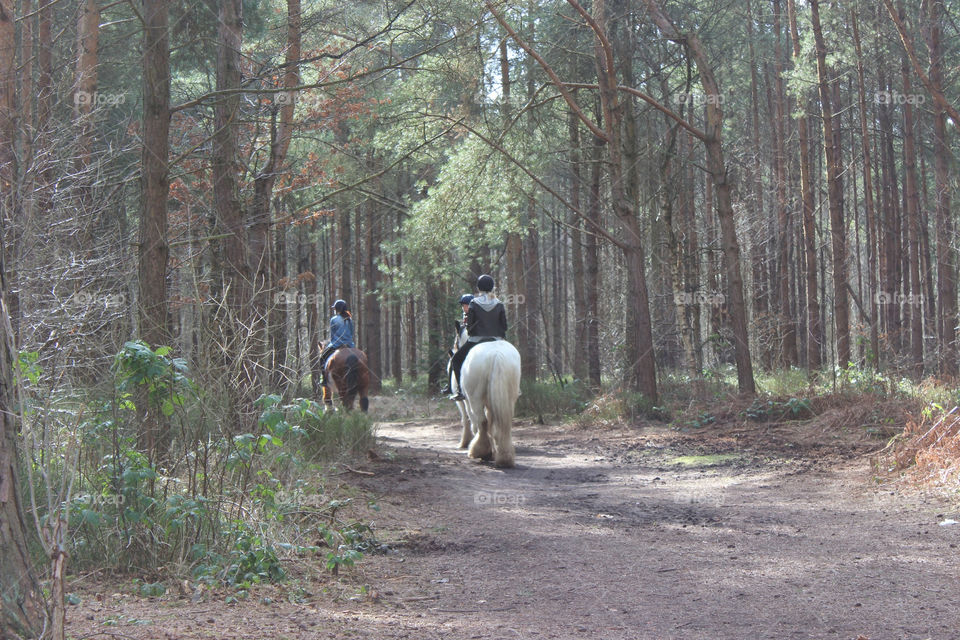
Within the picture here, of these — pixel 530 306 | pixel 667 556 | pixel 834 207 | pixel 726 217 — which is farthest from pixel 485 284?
pixel 530 306

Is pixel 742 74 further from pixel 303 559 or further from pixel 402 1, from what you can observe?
pixel 303 559

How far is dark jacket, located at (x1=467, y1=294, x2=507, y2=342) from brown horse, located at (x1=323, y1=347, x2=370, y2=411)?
A: 3.89m

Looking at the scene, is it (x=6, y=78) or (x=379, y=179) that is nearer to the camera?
(x=6, y=78)

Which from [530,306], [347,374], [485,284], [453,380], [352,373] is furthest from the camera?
[530,306]

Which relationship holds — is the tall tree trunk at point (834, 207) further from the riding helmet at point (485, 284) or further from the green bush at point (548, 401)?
the riding helmet at point (485, 284)

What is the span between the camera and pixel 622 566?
5.48 m

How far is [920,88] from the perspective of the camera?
2136cm

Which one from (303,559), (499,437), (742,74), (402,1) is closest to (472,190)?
(499,437)

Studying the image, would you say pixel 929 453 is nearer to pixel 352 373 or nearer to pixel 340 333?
pixel 352 373

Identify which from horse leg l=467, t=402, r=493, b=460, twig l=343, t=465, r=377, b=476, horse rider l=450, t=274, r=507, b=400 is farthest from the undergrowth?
horse rider l=450, t=274, r=507, b=400

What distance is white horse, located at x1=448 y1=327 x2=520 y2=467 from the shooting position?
1041cm

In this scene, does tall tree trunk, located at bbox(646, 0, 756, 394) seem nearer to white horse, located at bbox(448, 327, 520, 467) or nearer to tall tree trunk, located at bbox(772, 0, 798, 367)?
white horse, located at bbox(448, 327, 520, 467)

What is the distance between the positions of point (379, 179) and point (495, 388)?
609 centimetres

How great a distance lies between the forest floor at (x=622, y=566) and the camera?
13.3 ft
